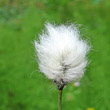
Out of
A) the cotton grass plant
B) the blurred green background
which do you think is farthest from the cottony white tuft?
the blurred green background

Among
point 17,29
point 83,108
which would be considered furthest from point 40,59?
point 17,29

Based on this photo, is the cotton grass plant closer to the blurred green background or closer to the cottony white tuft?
the cottony white tuft

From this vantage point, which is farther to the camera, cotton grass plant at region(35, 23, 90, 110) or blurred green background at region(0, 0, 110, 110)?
blurred green background at region(0, 0, 110, 110)

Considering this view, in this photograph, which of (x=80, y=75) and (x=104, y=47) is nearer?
(x=80, y=75)

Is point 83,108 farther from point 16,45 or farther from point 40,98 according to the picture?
point 16,45

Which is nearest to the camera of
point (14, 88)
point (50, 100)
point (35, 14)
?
point (50, 100)

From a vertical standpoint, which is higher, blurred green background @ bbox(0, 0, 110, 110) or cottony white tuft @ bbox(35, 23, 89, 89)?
blurred green background @ bbox(0, 0, 110, 110)

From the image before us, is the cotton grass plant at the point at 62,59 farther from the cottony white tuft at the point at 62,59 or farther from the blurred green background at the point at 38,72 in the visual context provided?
the blurred green background at the point at 38,72
